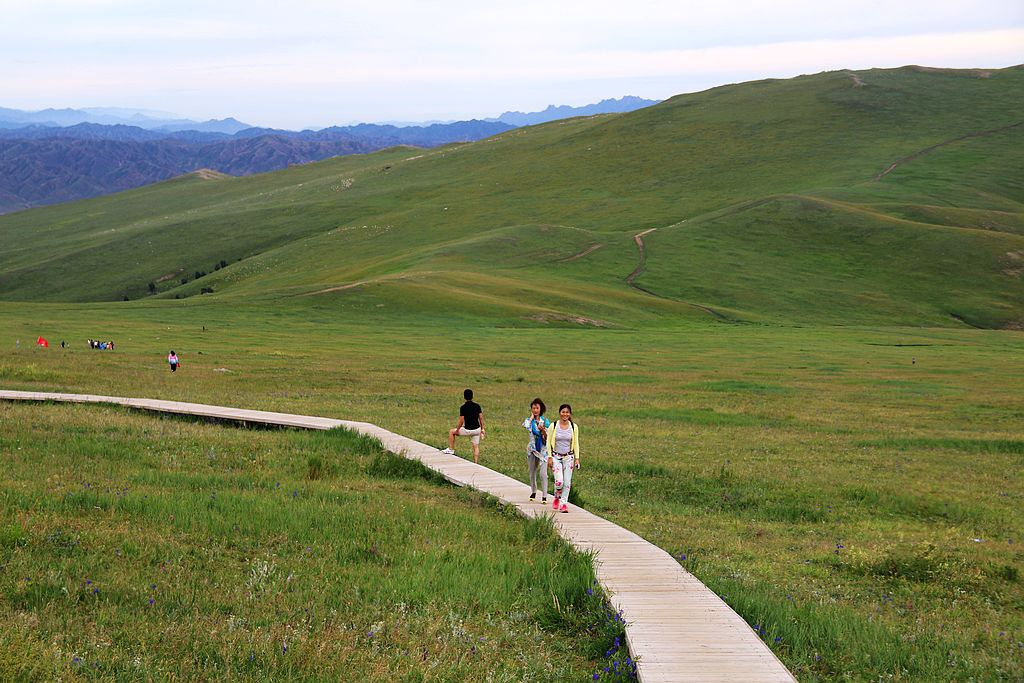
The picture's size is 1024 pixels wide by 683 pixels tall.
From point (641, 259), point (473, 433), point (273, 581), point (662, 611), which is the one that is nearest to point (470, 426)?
point (473, 433)

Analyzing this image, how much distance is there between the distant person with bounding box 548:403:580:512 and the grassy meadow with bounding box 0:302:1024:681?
1557 mm

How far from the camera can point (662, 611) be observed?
35.8ft

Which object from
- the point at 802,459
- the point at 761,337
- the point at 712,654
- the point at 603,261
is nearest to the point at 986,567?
the point at 712,654

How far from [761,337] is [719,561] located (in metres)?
74.9

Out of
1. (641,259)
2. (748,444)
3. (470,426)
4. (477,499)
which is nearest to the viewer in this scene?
(477,499)

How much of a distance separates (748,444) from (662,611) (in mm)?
19659

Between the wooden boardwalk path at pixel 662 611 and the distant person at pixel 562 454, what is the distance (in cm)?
37

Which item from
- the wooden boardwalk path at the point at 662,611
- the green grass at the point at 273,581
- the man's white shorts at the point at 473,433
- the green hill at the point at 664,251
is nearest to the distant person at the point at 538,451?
the wooden boardwalk path at the point at 662,611

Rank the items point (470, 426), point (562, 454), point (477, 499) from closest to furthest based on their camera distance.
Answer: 1. point (562, 454)
2. point (477, 499)
3. point (470, 426)

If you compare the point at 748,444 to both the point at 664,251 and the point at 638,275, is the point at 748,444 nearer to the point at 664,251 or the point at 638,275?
the point at 638,275

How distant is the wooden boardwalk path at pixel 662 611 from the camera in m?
9.16

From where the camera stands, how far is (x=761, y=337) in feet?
283

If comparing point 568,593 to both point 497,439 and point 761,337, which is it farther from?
point 761,337

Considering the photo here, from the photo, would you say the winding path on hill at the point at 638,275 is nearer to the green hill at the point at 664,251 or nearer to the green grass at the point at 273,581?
the green hill at the point at 664,251
